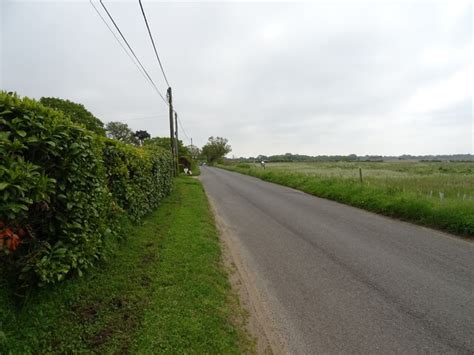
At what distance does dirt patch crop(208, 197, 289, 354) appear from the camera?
2462 millimetres

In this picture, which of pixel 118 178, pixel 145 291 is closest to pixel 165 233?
pixel 118 178

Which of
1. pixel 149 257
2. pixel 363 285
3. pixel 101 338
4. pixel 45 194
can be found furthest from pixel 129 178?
pixel 363 285

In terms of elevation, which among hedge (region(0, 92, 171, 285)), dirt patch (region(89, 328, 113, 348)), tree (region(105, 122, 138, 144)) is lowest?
dirt patch (region(89, 328, 113, 348))

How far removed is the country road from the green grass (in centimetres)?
77

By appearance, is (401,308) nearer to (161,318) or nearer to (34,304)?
(161,318)

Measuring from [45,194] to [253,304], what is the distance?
2.75 metres

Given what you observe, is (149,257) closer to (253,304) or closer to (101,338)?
(101,338)

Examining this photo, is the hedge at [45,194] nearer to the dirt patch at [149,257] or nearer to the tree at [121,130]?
the dirt patch at [149,257]

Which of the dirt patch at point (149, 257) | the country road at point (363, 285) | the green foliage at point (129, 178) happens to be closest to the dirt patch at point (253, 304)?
the country road at point (363, 285)

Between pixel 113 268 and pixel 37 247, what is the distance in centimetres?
147

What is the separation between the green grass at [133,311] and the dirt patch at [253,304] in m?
0.15

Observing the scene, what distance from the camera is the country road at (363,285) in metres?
2.50

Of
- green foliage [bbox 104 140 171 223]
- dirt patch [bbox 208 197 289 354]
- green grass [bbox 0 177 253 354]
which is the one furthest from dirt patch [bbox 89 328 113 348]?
green foliage [bbox 104 140 171 223]

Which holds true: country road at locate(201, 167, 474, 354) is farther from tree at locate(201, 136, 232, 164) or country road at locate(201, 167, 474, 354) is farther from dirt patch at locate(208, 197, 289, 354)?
tree at locate(201, 136, 232, 164)
